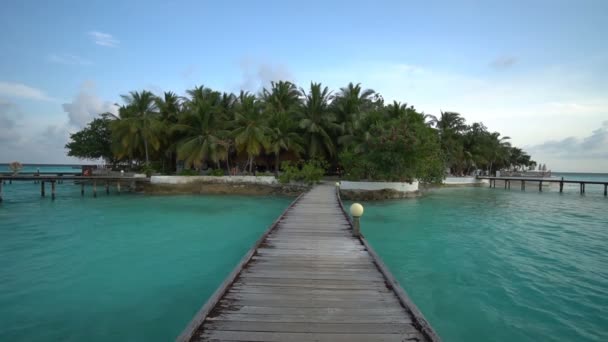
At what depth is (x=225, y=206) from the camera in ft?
59.1

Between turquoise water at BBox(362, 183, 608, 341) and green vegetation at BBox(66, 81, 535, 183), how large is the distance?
7.05 metres

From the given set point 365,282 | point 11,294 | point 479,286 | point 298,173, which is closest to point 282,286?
point 365,282

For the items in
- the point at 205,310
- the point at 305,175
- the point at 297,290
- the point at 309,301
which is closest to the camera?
the point at 205,310

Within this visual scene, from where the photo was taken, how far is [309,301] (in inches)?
151

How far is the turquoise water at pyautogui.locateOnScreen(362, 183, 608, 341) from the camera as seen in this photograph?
202 inches

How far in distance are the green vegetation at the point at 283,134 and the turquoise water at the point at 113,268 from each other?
914 centimetres

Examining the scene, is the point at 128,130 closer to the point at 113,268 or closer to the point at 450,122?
the point at 113,268

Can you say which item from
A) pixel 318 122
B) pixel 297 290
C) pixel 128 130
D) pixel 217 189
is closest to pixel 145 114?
pixel 128 130

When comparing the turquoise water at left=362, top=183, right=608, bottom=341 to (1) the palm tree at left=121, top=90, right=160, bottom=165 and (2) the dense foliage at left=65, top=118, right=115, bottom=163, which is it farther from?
(2) the dense foliage at left=65, top=118, right=115, bottom=163

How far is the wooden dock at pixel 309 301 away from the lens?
10.1ft

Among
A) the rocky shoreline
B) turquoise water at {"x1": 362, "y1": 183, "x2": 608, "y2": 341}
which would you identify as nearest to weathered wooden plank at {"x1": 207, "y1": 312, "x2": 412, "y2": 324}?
turquoise water at {"x1": 362, "y1": 183, "x2": 608, "y2": 341}

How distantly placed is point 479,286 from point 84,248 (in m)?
11.2

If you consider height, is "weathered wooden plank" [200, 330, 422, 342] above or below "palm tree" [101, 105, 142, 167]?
below

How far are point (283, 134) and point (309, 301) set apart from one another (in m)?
22.7
